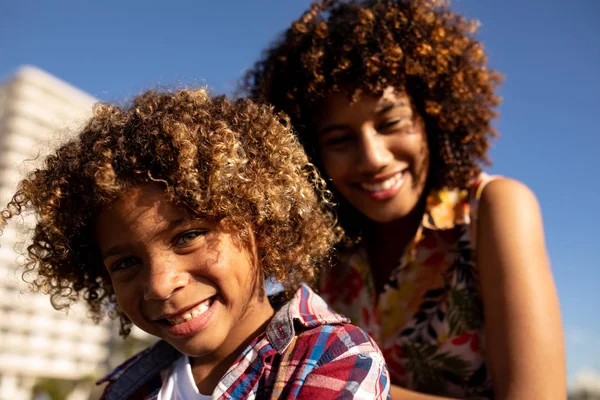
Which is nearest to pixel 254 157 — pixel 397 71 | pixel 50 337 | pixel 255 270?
pixel 255 270

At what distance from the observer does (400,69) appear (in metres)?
2.63

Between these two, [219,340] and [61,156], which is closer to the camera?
[219,340]

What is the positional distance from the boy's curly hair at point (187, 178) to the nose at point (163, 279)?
17 centimetres

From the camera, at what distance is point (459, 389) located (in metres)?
2.50

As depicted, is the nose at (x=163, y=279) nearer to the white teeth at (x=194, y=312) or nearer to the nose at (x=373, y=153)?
the white teeth at (x=194, y=312)

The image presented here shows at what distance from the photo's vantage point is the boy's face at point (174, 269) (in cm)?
181

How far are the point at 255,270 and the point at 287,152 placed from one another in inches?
16.2

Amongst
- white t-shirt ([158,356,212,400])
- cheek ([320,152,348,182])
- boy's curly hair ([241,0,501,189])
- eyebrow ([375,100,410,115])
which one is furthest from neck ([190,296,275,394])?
eyebrow ([375,100,410,115])

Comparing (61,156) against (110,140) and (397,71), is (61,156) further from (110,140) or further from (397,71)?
(397,71)

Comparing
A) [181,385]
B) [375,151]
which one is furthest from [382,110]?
[181,385]

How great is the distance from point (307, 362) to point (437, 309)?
1.01 meters

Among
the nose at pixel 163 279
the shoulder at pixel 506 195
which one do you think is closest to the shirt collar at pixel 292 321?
the nose at pixel 163 279

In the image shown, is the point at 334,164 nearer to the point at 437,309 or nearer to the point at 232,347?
the point at 437,309

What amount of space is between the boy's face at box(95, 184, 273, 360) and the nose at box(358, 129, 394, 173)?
710mm
